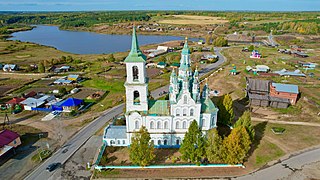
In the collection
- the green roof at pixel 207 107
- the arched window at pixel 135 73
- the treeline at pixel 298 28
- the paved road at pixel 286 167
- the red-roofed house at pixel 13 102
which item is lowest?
the paved road at pixel 286 167

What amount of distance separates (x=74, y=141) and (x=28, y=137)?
7.93 m

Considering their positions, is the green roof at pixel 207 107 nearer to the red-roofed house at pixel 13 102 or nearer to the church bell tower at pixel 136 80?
the church bell tower at pixel 136 80

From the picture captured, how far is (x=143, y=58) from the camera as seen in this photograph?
1112 inches

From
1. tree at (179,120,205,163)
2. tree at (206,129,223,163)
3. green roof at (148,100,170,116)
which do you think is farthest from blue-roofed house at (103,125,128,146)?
tree at (206,129,223,163)

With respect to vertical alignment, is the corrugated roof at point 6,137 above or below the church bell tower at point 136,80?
below

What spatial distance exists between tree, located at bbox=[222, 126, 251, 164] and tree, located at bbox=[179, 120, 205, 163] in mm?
2766

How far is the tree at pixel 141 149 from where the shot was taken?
26.2 m

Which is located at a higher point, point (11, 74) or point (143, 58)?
point (143, 58)

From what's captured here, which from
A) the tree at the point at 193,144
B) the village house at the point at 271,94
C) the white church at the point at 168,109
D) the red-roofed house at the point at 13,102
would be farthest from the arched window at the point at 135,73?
the red-roofed house at the point at 13,102

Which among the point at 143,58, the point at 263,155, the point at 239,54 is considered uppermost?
the point at 143,58

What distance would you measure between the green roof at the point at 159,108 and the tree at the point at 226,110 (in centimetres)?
928

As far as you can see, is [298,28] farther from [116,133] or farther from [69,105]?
[116,133]

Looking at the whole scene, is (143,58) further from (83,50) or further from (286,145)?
(83,50)

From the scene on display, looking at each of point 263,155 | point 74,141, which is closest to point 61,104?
point 74,141
